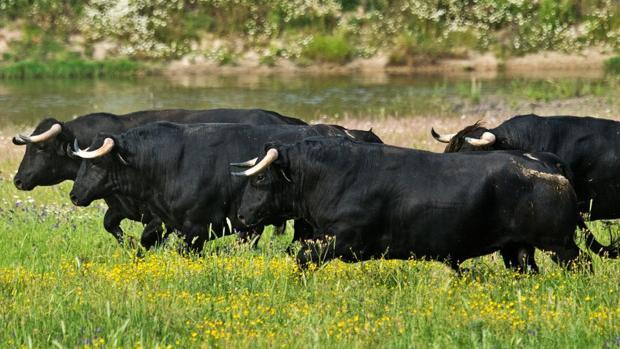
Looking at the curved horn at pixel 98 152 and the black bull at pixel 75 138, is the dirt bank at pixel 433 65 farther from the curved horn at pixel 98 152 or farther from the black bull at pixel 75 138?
the curved horn at pixel 98 152

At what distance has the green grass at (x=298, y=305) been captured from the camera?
7789 millimetres

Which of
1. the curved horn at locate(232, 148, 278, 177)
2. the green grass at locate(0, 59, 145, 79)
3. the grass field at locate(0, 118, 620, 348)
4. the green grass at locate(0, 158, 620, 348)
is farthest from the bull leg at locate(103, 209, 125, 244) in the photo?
the green grass at locate(0, 59, 145, 79)

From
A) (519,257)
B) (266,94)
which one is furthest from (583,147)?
(266,94)

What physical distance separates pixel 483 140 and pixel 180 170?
9.42ft

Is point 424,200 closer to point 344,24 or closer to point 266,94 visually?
point 266,94

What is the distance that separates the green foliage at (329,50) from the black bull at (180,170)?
31.2 metres

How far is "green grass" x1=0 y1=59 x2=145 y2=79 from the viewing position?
4088 cm

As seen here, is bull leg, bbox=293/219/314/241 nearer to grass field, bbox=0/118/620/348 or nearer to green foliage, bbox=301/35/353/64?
grass field, bbox=0/118/620/348

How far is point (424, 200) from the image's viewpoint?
32.3 ft

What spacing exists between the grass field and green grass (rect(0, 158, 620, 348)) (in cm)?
1

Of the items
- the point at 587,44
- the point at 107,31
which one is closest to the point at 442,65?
the point at 587,44

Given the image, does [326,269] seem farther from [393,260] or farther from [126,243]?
[126,243]

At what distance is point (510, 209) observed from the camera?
32.0 ft

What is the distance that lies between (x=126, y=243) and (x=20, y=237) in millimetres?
1357
